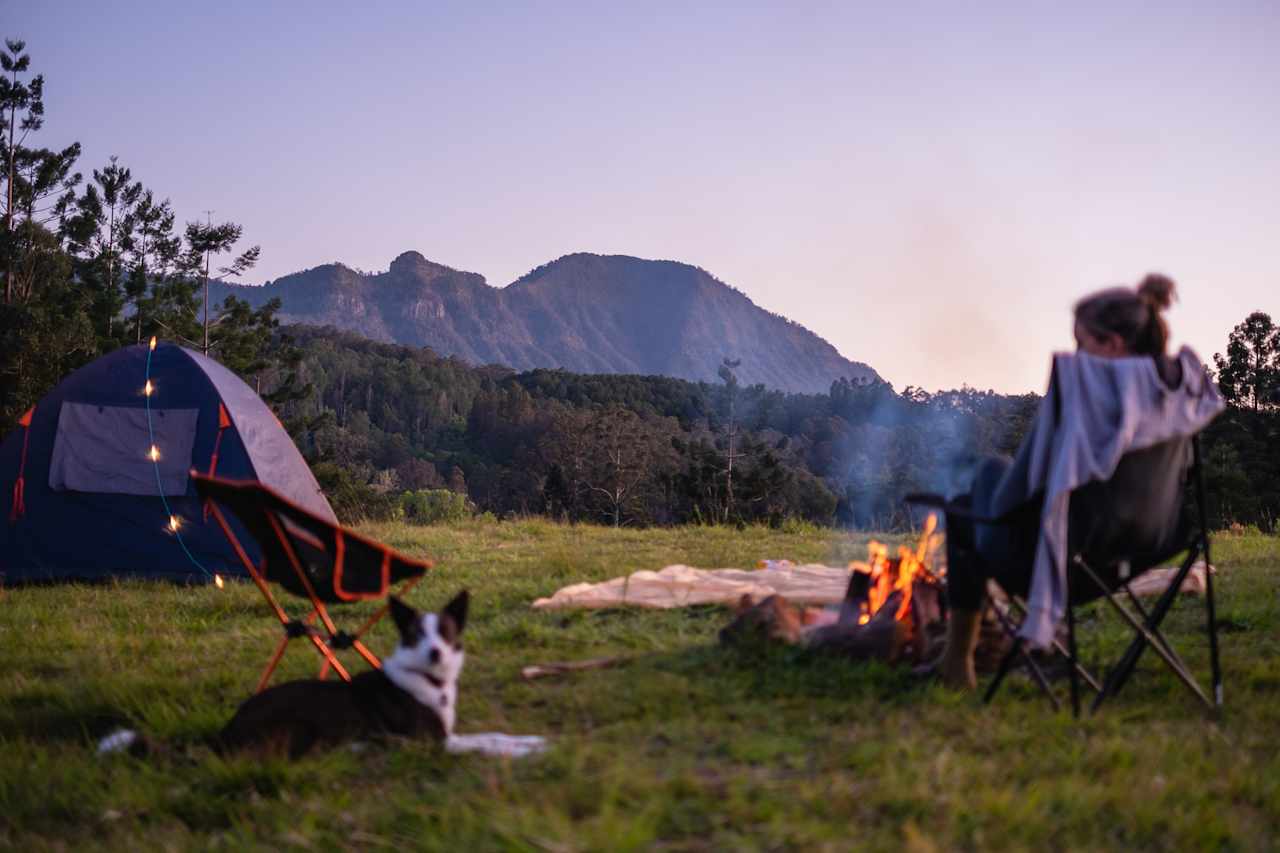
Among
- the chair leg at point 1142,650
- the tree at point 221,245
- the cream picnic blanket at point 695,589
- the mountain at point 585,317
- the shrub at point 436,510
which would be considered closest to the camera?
the chair leg at point 1142,650

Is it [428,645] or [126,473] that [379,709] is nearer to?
[428,645]

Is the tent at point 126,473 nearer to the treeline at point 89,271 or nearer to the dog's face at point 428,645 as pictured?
the dog's face at point 428,645

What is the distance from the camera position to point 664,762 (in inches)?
90.3

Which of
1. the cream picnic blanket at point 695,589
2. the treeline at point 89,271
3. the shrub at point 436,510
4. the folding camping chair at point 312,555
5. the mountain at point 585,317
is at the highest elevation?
the mountain at point 585,317

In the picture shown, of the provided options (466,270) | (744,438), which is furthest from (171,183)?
(466,270)

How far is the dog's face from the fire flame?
5.04 feet

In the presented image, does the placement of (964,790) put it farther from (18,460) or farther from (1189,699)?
(18,460)

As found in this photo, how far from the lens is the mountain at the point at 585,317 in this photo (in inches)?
3701

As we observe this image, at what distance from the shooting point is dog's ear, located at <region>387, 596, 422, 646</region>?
8.70 feet

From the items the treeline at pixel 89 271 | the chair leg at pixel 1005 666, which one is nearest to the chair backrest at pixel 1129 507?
the chair leg at pixel 1005 666

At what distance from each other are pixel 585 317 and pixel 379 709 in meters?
116

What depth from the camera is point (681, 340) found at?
111 metres

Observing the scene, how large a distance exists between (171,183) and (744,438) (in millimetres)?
17048

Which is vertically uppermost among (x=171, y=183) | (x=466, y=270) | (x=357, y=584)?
(x=466, y=270)
